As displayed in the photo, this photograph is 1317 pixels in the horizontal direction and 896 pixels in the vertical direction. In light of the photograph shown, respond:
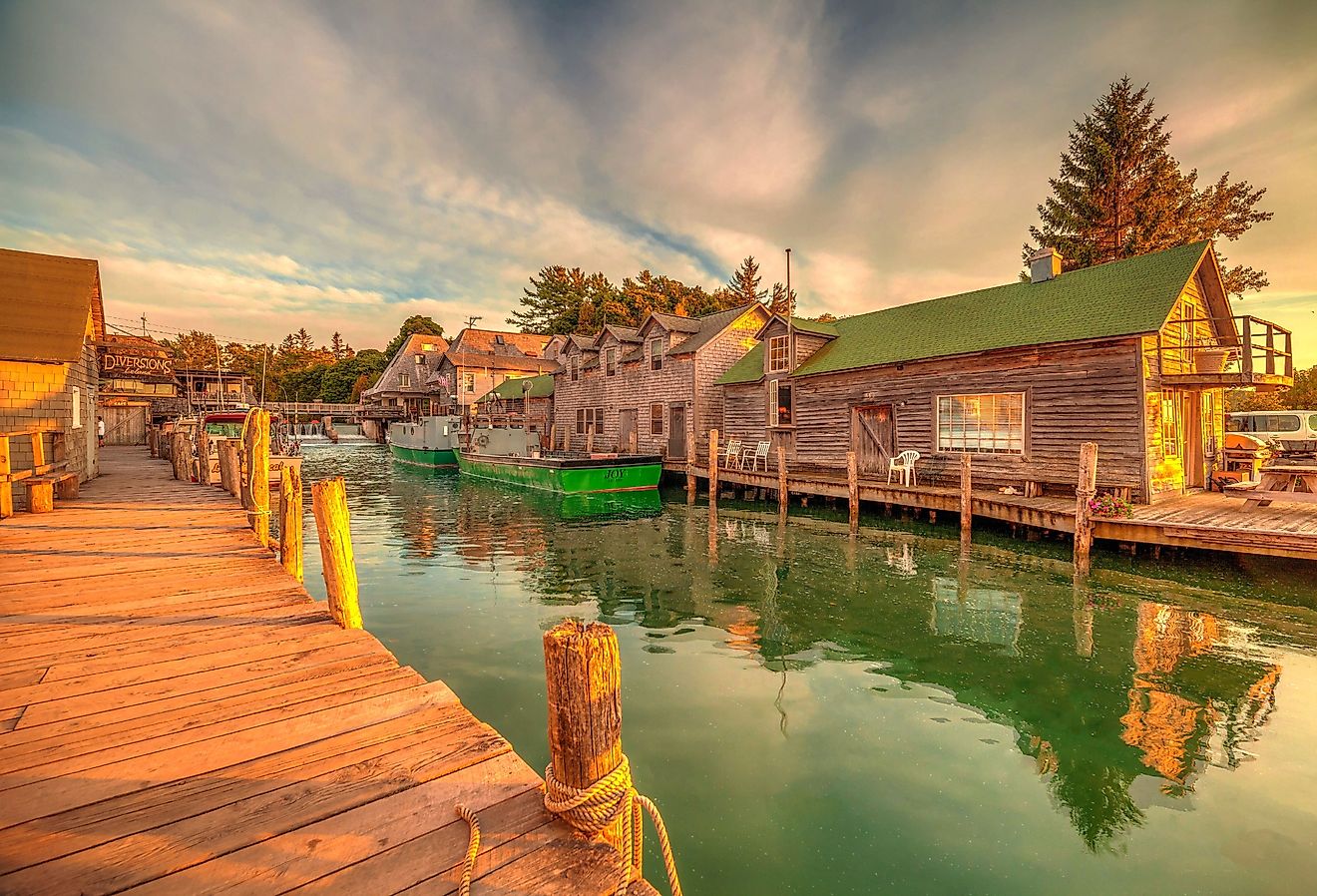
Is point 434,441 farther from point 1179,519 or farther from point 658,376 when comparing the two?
point 1179,519

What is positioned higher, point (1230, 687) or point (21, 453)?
point (21, 453)

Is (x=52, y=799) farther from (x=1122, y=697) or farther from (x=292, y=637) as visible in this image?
(x=1122, y=697)

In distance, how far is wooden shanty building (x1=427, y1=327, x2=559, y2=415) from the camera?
2357 inches

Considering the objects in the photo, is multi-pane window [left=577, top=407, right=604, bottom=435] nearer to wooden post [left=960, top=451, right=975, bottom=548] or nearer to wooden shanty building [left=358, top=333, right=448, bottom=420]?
wooden post [left=960, top=451, right=975, bottom=548]

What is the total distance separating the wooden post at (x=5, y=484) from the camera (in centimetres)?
938

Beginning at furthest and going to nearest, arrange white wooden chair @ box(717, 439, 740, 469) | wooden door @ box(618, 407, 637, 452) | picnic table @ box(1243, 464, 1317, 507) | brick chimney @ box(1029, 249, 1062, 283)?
1. wooden door @ box(618, 407, 637, 452)
2. white wooden chair @ box(717, 439, 740, 469)
3. brick chimney @ box(1029, 249, 1062, 283)
4. picnic table @ box(1243, 464, 1317, 507)

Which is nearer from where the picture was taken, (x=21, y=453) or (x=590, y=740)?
(x=590, y=740)

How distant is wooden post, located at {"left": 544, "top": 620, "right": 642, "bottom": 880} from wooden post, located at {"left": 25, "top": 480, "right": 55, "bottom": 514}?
46.0 feet

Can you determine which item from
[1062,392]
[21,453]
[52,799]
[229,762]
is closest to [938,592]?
[1062,392]

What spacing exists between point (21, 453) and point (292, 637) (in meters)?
11.9

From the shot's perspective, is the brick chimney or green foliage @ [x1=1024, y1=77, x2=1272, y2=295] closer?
the brick chimney

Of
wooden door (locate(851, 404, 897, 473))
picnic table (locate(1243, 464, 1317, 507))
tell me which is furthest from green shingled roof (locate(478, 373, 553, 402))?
picnic table (locate(1243, 464, 1317, 507))

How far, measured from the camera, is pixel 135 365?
36656 mm

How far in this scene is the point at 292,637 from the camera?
16.1 ft
